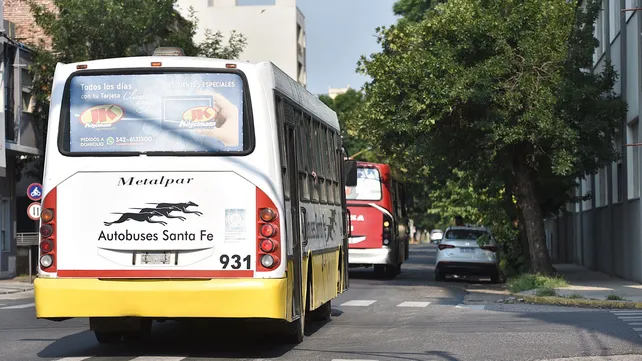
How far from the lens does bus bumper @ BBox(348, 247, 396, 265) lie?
3150 cm

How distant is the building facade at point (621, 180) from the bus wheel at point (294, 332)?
44.7 feet

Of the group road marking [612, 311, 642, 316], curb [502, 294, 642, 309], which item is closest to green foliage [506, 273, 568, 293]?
curb [502, 294, 642, 309]

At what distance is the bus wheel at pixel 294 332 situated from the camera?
12.8 m

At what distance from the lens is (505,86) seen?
87.9 ft

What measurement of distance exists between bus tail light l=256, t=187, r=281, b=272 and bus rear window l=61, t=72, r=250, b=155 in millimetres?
590

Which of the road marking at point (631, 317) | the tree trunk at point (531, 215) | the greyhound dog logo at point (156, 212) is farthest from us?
the tree trunk at point (531, 215)

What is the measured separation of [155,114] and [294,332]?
2.98 m

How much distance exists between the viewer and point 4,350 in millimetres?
12742

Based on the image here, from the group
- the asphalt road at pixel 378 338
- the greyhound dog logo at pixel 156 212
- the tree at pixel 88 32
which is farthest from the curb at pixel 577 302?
the tree at pixel 88 32

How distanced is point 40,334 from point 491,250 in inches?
732

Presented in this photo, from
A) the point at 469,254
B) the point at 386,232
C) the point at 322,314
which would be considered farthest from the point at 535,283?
the point at 322,314

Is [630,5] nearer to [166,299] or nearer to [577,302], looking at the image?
[577,302]

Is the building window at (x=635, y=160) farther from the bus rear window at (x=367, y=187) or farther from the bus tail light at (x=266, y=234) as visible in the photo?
the bus tail light at (x=266, y=234)

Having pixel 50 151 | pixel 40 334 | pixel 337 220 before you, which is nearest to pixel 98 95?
pixel 50 151
